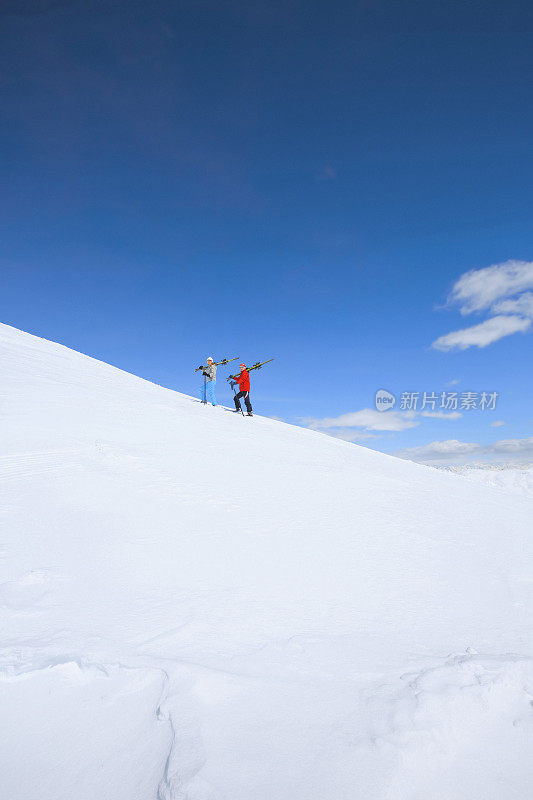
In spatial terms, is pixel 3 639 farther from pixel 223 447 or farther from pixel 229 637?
pixel 223 447

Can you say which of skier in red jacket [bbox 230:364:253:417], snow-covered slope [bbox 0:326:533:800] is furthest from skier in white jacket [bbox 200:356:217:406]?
snow-covered slope [bbox 0:326:533:800]

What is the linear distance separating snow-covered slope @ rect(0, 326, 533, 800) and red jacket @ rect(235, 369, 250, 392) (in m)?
7.47

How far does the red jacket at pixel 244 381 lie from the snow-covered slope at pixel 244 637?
7470 mm

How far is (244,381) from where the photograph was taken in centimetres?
1345

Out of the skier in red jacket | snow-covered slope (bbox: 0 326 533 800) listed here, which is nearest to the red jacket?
the skier in red jacket

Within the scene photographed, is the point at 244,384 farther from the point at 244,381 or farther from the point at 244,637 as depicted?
the point at 244,637

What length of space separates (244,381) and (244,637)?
36.0 feet

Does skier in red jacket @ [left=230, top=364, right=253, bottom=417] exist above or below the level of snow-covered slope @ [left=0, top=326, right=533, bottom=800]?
above

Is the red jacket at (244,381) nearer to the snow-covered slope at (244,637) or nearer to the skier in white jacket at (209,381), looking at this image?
the skier in white jacket at (209,381)

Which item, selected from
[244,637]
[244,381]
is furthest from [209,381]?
[244,637]

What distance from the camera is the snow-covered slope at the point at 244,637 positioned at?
1789 mm

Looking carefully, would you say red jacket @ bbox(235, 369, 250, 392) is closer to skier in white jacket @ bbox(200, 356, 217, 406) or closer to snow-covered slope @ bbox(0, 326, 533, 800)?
skier in white jacket @ bbox(200, 356, 217, 406)

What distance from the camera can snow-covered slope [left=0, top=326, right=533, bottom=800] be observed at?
1789mm

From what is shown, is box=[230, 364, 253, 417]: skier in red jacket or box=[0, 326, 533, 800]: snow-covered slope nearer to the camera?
box=[0, 326, 533, 800]: snow-covered slope
